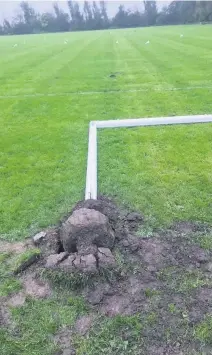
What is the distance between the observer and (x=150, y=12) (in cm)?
6825

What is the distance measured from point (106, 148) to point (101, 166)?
80 centimetres

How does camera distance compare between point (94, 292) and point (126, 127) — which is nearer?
point (94, 292)

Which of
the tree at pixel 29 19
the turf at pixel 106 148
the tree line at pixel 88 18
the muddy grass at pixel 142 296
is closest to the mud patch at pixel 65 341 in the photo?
the muddy grass at pixel 142 296

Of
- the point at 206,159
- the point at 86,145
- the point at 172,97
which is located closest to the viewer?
the point at 206,159

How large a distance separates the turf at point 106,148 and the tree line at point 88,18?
55.1 metres

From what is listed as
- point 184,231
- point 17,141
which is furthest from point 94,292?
point 17,141

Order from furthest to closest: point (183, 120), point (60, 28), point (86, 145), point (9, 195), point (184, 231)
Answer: point (60, 28) < point (183, 120) < point (86, 145) < point (9, 195) < point (184, 231)

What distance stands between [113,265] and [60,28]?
75.6 m

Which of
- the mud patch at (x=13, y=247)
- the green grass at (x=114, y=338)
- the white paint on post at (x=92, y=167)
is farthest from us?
the white paint on post at (x=92, y=167)

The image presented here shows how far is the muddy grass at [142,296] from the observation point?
9.62ft

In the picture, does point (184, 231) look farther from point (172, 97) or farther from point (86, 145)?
point (172, 97)

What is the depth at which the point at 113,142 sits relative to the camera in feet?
23.0

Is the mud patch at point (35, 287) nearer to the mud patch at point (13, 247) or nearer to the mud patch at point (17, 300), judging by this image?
the mud patch at point (17, 300)

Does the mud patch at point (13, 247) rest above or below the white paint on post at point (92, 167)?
below
